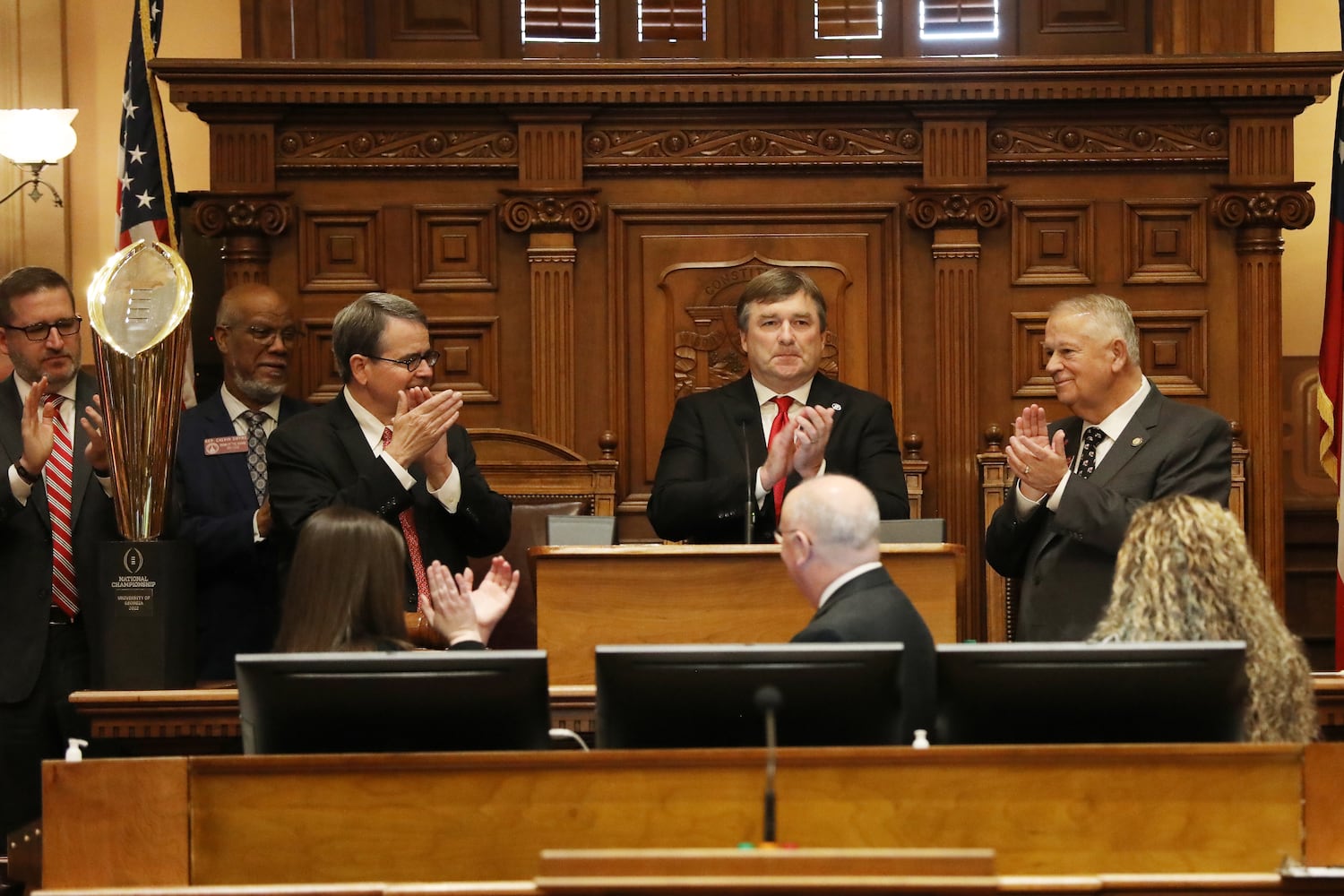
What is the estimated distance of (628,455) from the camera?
19.9 feet

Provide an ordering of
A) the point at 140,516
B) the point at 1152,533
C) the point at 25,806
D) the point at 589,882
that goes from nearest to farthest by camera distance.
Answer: the point at 589,882, the point at 1152,533, the point at 140,516, the point at 25,806

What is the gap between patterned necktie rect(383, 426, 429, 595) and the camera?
13.5 ft

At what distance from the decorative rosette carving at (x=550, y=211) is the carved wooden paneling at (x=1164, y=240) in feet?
6.23

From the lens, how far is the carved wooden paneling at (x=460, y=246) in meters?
6.10

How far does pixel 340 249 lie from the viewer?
19.9 ft

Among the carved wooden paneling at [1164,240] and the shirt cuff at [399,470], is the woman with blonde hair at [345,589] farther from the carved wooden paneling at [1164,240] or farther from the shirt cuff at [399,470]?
the carved wooden paneling at [1164,240]

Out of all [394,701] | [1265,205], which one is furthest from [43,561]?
[1265,205]

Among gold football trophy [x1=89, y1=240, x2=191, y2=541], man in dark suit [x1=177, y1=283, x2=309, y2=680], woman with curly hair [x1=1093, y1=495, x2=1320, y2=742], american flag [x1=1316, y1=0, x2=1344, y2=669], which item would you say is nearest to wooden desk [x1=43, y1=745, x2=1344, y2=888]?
woman with curly hair [x1=1093, y1=495, x2=1320, y2=742]

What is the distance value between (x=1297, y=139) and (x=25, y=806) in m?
5.36

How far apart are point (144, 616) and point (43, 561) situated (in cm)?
82

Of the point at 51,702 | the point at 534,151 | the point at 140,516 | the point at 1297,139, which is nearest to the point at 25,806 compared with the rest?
the point at 51,702

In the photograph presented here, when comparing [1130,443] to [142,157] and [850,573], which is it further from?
[142,157]

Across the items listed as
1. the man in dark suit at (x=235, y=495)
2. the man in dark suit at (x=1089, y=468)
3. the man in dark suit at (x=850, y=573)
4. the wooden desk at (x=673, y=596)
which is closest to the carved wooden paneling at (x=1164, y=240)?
the man in dark suit at (x=1089, y=468)

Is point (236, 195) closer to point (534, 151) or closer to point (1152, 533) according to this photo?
point (534, 151)
